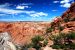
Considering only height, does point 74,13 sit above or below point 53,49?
above

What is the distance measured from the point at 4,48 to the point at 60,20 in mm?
33412

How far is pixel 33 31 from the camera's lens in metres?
79.2

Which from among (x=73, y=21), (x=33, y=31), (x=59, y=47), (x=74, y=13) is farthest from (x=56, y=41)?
(x=33, y=31)

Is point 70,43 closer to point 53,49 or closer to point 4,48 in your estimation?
point 53,49

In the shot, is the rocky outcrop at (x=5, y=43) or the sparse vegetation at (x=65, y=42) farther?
the sparse vegetation at (x=65, y=42)

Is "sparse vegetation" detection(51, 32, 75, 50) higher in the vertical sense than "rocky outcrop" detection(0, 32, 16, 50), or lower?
lower

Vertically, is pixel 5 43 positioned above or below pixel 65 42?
above

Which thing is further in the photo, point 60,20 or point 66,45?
point 60,20

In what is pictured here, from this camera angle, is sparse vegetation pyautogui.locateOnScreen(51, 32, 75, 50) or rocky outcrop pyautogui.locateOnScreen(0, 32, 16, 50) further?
sparse vegetation pyautogui.locateOnScreen(51, 32, 75, 50)

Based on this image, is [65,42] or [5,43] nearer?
[5,43]

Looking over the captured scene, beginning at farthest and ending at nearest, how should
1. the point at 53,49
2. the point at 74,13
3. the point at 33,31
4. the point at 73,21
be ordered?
the point at 33,31 < the point at 74,13 < the point at 73,21 < the point at 53,49

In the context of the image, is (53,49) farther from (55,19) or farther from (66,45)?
(55,19)

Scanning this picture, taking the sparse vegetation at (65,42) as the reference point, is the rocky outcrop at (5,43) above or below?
above

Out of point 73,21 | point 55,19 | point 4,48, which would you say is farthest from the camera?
point 55,19
